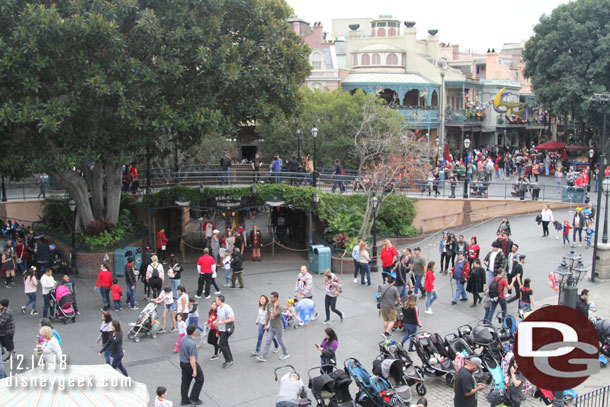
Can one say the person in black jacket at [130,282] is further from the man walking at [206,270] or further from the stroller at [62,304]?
the man walking at [206,270]

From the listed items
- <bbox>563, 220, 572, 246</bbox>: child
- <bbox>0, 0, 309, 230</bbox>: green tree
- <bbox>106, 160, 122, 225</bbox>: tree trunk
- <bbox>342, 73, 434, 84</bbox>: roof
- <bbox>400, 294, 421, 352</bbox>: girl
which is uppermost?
<bbox>342, 73, 434, 84</bbox>: roof

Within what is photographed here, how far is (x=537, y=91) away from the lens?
39281 mm

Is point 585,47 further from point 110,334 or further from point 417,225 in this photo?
point 110,334

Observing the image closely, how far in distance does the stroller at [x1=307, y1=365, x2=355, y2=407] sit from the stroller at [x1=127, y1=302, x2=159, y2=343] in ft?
18.3

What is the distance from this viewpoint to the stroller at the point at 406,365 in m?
10.7

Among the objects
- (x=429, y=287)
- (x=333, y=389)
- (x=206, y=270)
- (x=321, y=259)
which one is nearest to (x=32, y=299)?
(x=206, y=270)

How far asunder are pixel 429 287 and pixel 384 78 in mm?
31321

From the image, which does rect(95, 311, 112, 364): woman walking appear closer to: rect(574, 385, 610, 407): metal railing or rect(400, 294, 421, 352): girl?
rect(400, 294, 421, 352): girl

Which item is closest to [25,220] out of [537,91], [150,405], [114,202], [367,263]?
[114,202]

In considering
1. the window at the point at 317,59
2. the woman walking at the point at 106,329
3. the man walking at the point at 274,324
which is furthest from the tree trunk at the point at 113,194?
the window at the point at 317,59

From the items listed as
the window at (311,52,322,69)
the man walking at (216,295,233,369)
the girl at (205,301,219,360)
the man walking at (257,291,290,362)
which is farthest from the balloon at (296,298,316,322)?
the window at (311,52,322,69)

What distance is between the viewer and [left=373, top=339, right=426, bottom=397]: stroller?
10.7 metres

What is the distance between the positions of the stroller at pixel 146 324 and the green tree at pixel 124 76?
6115 millimetres

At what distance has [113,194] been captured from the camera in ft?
72.0
